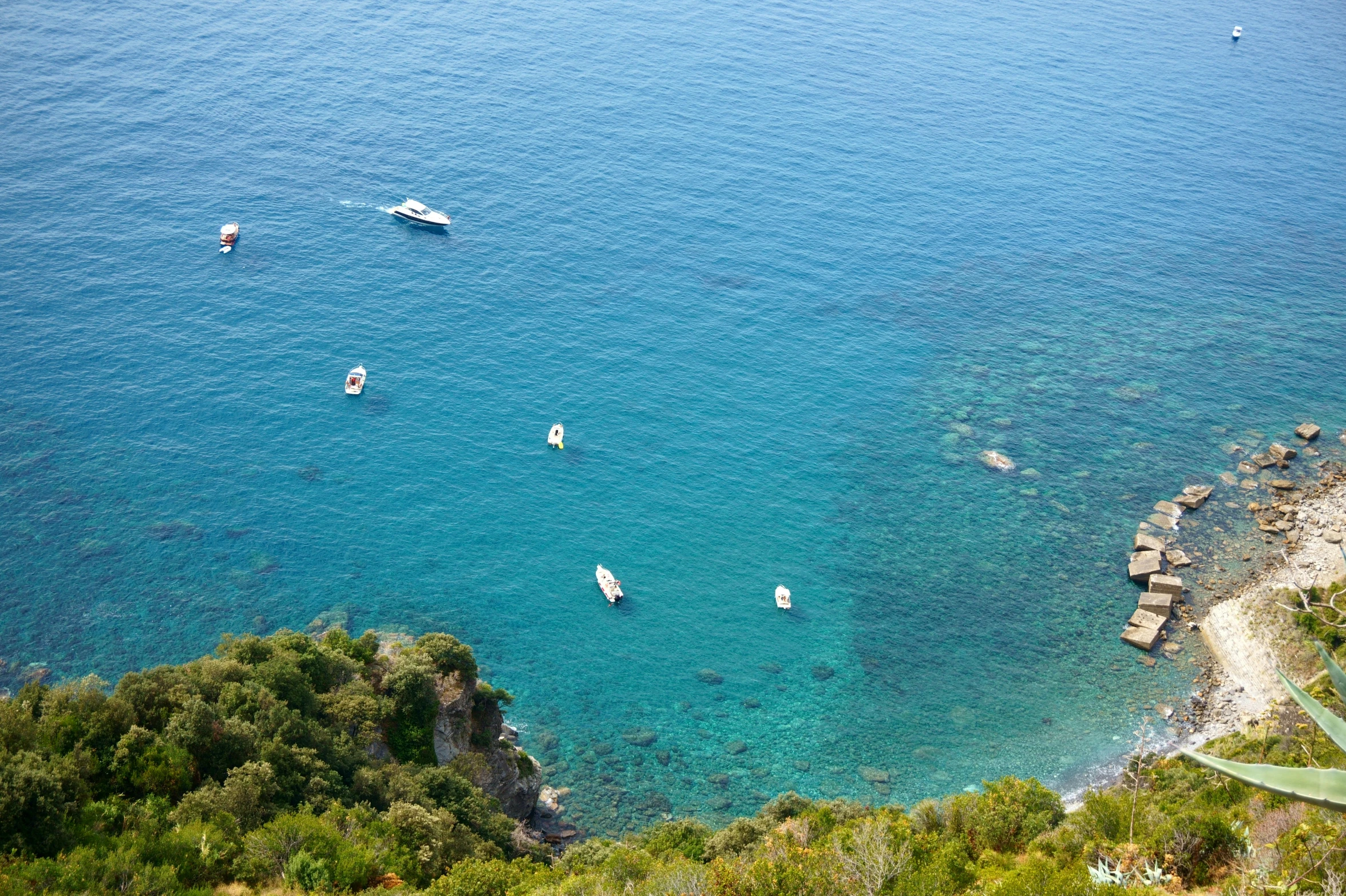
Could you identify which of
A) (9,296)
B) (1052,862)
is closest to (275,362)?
(9,296)

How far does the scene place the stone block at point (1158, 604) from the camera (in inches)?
2773

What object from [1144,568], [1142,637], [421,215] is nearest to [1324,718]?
[1142,637]

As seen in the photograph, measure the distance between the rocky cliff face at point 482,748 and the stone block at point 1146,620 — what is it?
45.3 m

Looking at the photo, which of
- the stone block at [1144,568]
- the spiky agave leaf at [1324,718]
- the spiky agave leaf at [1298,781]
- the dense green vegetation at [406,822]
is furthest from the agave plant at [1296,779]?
the stone block at [1144,568]

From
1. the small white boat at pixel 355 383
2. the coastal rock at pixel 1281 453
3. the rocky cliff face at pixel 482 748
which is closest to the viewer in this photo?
the rocky cliff face at pixel 482 748

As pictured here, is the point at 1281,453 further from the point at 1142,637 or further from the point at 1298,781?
the point at 1298,781

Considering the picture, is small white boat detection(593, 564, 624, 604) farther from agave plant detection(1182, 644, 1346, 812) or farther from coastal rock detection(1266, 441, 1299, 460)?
coastal rock detection(1266, 441, 1299, 460)

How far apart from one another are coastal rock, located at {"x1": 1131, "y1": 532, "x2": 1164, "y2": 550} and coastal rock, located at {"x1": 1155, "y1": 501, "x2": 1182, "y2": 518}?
4497 millimetres

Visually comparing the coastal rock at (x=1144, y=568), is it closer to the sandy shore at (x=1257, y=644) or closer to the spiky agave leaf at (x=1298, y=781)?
the sandy shore at (x=1257, y=644)

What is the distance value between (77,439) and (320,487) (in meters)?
22.2

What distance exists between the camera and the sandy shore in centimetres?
6284

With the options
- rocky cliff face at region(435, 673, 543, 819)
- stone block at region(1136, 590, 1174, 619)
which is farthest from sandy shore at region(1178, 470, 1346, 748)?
rocky cliff face at region(435, 673, 543, 819)

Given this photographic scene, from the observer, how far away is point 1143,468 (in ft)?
286

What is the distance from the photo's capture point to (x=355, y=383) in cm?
9081
